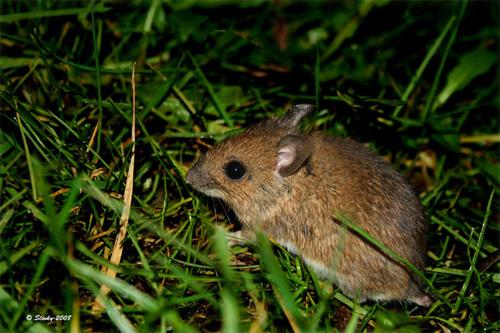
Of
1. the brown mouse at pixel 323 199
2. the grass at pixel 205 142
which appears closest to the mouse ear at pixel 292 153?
the brown mouse at pixel 323 199

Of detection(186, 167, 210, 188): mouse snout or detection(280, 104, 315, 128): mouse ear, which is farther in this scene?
detection(280, 104, 315, 128): mouse ear

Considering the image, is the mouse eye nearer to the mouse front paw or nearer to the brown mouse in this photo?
the brown mouse

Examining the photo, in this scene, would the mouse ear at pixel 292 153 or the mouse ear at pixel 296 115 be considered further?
the mouse ear at pixel 296 115

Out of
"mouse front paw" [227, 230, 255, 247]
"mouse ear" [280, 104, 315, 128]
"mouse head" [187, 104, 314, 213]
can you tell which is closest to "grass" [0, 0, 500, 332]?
"mouse front paw" [227, 230, 255, 247]

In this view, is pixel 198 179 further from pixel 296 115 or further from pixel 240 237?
pixel 296 115

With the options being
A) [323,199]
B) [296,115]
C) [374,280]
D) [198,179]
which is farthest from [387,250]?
[198,179]

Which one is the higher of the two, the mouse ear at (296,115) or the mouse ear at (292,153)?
the mouse ear at (296,115)

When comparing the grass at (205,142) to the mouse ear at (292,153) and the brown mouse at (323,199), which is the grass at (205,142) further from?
the mouse ear at (292,153)
